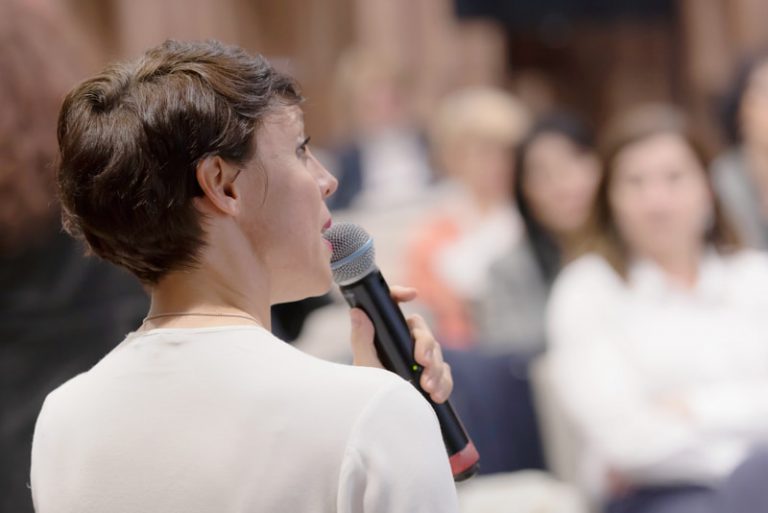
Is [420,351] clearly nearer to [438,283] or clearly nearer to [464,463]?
[464,463]

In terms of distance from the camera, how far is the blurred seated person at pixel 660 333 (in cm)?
272

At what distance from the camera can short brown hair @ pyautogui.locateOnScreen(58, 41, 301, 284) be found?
1.06 m

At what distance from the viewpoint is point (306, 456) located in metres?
1.00

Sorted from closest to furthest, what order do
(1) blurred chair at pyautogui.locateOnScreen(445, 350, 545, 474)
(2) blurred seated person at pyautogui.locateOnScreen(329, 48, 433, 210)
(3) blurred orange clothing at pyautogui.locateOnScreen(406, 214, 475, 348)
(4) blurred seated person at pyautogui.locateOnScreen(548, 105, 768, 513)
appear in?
(4) blurred seated person at pyautogui.locateOnScreen(548, 105, 768, 513), (1) blurred chair at pyautogui.locateOnScreen(445, 350, 545, 474), (3) blurred orange clothing at pyautogui.locateOnScreen(406, 214, 475, 348), (2) blurred seated person at pyautogui.locateOnScreen(329, 48, 433, 210)

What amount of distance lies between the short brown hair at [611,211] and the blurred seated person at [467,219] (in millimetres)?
809

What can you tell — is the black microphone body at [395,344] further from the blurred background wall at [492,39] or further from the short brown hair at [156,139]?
the blurred background wall at [492,39]

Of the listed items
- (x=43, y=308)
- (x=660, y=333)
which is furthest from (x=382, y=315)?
(x=660, y=333)

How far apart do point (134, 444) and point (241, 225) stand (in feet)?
0.76

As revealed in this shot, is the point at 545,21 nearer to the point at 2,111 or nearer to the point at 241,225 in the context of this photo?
the point at 2,111

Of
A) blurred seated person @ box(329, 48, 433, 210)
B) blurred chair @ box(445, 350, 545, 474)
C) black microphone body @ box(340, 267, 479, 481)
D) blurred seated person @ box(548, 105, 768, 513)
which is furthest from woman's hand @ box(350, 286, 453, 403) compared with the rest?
blurred seated person @ box(329, 48, 433, 210)

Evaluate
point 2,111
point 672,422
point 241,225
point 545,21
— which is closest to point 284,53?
point 545,21

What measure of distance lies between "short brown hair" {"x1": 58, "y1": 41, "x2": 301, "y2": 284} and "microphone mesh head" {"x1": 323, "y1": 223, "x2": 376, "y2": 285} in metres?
0.17

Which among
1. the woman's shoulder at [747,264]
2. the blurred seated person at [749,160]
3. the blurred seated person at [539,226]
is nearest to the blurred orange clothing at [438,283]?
the blurred seated person at [539,226]

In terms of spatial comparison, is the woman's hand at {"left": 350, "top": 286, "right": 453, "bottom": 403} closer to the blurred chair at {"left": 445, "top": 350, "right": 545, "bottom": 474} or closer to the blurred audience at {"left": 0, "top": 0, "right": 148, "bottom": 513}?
the blurred audience at {"left": 0, "top": 0, "right": 148, "bottom": 513}
